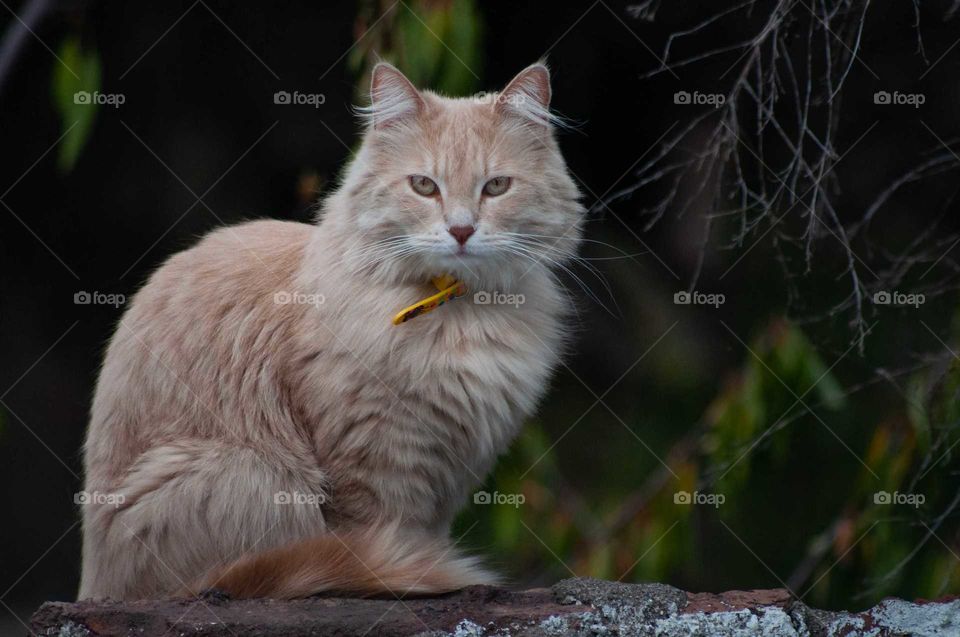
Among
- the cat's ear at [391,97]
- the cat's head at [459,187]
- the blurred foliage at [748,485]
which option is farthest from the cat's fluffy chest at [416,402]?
the blurred foliage at [748,485]

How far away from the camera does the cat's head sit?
8.23 feet

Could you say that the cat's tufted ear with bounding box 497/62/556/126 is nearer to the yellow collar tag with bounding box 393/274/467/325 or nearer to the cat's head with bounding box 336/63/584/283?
the cat's head with bounding box 336/63/584/283

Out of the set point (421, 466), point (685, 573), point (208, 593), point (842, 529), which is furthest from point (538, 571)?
point (208, 593)

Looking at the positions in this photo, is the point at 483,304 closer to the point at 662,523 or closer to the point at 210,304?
the point at 210,304

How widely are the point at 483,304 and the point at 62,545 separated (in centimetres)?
228

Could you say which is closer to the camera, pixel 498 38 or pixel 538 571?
pixel 498 38

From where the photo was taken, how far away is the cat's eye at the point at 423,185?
2541mm

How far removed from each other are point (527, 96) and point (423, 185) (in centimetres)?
33

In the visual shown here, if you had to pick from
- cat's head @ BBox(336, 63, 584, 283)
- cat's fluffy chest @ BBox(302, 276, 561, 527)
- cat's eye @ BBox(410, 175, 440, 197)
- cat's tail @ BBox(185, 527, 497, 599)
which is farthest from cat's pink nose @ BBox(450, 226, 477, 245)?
cat's tail @ BBox(185, 527, 497, 599)

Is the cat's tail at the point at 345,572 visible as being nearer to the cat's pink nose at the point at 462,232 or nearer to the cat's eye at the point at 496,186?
the cat's pink nose at the point at 462,232

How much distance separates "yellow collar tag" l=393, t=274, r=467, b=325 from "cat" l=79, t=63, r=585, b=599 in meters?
0.02

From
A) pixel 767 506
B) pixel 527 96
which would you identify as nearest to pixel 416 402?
pixel 527 96

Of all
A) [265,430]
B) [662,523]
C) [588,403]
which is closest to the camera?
[265,430]

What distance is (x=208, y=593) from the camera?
2201mm
